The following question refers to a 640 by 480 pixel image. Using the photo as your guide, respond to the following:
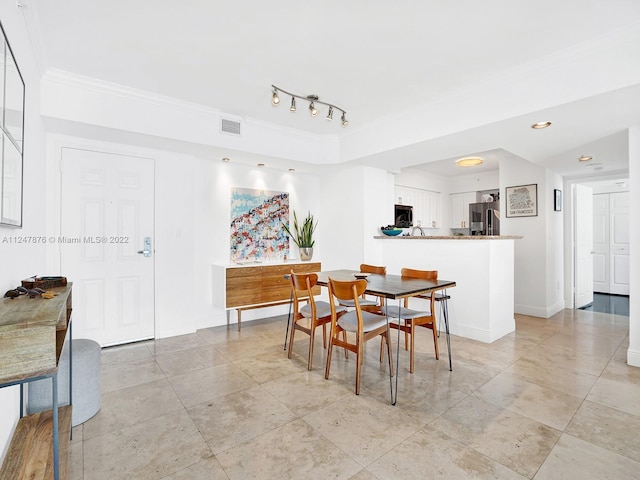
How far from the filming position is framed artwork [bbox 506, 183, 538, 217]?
5.17 metres

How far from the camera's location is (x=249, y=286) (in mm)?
4336

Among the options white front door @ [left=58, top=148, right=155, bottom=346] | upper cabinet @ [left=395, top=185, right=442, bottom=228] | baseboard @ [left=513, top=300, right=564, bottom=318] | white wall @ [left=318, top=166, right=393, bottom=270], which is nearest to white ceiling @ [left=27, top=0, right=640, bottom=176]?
Result: white front door @ [left=58, top=148, right=155, bottom=346]

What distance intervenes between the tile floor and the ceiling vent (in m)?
2.47

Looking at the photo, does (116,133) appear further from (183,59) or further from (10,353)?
(10,353)

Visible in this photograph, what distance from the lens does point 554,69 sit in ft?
8.78

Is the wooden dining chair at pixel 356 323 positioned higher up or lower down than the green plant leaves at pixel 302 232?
lower down

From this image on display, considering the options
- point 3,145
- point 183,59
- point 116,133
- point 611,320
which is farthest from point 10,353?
point 611,320

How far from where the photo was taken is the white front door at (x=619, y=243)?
674 centimetres

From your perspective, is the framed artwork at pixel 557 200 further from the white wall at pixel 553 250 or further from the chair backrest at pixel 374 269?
the chair backrest at pixel 374 269

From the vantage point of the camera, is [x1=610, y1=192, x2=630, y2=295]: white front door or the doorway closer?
the doorway

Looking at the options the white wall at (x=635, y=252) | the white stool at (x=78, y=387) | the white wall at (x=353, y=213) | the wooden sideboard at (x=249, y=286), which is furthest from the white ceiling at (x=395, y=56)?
the white stool at (x=78, y=387)

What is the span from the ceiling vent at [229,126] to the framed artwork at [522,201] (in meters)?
4.32

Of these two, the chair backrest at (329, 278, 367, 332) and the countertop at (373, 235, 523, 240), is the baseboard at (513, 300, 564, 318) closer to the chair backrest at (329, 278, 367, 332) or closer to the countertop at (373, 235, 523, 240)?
the countertop at (373, 235, 523, 240)

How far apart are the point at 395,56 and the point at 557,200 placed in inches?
166
